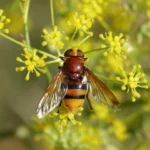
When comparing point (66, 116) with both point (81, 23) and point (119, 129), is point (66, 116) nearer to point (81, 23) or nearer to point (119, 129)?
point (81, 23)

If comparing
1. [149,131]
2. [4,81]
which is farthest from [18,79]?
[149,131]

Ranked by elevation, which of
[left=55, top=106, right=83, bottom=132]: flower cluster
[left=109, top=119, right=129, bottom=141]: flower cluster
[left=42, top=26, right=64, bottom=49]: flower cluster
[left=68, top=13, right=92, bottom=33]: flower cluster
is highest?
[left=68, top=13, right=92, bottom=33]: flower cluster

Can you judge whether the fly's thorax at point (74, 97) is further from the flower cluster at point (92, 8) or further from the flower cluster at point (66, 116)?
the flower cluster at point (92, 8)

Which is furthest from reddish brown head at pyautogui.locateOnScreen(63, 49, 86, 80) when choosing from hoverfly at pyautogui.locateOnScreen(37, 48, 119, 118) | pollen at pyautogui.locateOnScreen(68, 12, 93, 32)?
pollen at pyautogui.locateOnScreen(68, 12, 93, 32)

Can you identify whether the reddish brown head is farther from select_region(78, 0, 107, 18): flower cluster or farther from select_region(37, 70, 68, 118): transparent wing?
select_region(78, 0, 107, 18): flower cluster

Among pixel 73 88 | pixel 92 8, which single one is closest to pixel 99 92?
pixel 73 88

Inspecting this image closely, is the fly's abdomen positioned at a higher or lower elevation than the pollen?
lower

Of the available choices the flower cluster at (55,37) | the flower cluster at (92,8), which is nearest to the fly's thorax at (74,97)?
the flower cluster at (55,37)
